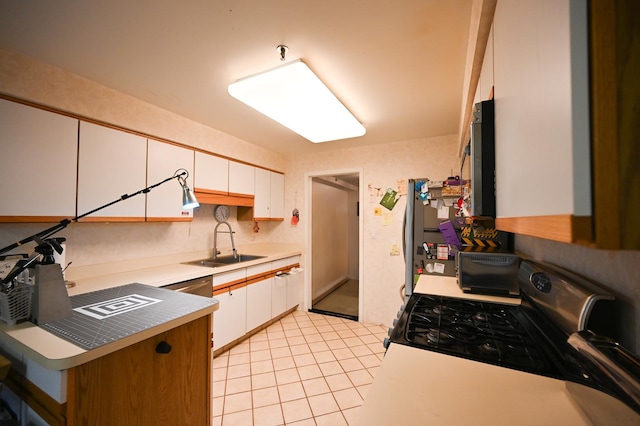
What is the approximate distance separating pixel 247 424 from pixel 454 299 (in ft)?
4.94

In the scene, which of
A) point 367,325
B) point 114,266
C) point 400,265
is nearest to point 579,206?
point 114,266

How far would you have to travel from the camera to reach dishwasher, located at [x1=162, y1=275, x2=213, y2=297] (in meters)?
1.92

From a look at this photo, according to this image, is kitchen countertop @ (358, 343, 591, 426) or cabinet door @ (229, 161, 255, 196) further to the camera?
cabinet door @ (229, 161, 255, 196)

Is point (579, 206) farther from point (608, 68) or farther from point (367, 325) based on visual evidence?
point (367, 325)

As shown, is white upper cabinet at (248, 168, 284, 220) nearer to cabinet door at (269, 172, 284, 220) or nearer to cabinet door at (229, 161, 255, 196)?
cabinet door at (269, 172, 284, 220)

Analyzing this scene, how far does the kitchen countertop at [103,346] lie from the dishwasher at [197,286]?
0.13 feet

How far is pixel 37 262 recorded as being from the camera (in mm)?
1103

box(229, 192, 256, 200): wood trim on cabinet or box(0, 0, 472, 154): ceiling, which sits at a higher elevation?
box(0, 0, 472, 154): ceiling

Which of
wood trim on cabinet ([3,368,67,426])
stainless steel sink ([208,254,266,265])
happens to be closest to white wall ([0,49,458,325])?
stainless steel sink ([208,254,266,265])

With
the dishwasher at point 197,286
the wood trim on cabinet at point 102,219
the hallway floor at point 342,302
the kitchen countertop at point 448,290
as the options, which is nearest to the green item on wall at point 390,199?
the kitchen countertop at point 448,290

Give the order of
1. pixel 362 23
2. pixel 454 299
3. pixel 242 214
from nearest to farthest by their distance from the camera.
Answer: pixel 362 23 → pixel 454 299 → pixel 242 214

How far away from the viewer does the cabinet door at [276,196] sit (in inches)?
135

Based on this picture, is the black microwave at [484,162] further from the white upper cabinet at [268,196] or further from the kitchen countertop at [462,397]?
the white upper cabinet at [268,196]

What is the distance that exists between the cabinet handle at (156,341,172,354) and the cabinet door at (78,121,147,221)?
3.82ft
